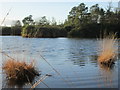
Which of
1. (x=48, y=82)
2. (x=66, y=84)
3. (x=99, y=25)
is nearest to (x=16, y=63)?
(x=48, y=82)

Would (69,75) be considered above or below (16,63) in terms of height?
below

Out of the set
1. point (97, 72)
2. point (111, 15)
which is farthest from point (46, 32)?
point (97, 72)

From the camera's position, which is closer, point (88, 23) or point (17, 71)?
point (17, 71)

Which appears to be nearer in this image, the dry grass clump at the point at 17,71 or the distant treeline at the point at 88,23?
the dry grass clump at the point at 17,71

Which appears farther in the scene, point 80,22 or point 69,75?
point 80,22

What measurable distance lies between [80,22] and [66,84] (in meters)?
45.5

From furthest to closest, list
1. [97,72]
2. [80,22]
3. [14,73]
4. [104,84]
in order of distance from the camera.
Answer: [80,22] → [97,72] → [14,73] → [104,84]

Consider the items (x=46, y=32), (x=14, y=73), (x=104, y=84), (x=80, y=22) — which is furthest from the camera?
(x=80, y=22)

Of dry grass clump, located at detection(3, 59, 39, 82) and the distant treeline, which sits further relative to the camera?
the distant treeline

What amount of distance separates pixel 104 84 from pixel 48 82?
5.07ft

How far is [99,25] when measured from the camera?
46969 millimetres

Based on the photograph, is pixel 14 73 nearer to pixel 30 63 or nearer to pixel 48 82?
pixel 30 63

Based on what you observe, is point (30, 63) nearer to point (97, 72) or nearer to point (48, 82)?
point (48, 82)

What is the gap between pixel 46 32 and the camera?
36.7 m
